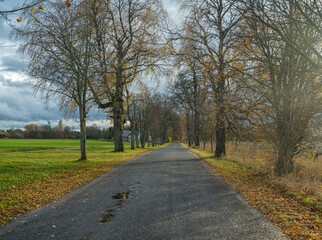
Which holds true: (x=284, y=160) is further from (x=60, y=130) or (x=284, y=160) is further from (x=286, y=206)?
(x=60, y=130)

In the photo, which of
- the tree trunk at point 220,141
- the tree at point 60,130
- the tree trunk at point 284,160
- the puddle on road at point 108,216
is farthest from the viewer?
the tree at point 60,130

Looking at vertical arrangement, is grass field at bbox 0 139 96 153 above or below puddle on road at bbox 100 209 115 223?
above

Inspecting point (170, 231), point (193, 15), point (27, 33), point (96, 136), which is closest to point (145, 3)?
point (193, 15)

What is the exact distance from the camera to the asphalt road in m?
4.09

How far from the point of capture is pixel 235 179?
31.5 ft

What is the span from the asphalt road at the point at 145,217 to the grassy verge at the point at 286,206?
299 millimetres

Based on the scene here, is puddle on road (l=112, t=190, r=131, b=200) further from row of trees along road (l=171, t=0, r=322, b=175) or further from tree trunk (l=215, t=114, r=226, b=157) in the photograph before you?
tree trunk (l=215, t=114, r=226, b=157)

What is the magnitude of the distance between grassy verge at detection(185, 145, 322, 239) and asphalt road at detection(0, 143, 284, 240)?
299mm

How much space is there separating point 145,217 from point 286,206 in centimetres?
355

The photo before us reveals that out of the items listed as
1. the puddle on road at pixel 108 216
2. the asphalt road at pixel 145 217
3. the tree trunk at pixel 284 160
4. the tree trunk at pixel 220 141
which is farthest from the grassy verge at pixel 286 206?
the tree trunk at pixel 220 141

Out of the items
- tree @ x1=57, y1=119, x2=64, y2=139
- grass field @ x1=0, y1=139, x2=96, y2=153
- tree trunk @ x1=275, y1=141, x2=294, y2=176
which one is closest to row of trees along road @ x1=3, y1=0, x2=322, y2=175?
tree trunk @ x1=275, y1=141, x2=294, y2=176

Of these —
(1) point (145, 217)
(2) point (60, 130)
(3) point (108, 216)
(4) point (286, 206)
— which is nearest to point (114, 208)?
(3) point (108, 216)

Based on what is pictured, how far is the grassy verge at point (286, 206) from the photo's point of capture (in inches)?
176

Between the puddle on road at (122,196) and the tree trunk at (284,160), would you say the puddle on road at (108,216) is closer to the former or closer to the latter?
the puddle on road at (122,196)
